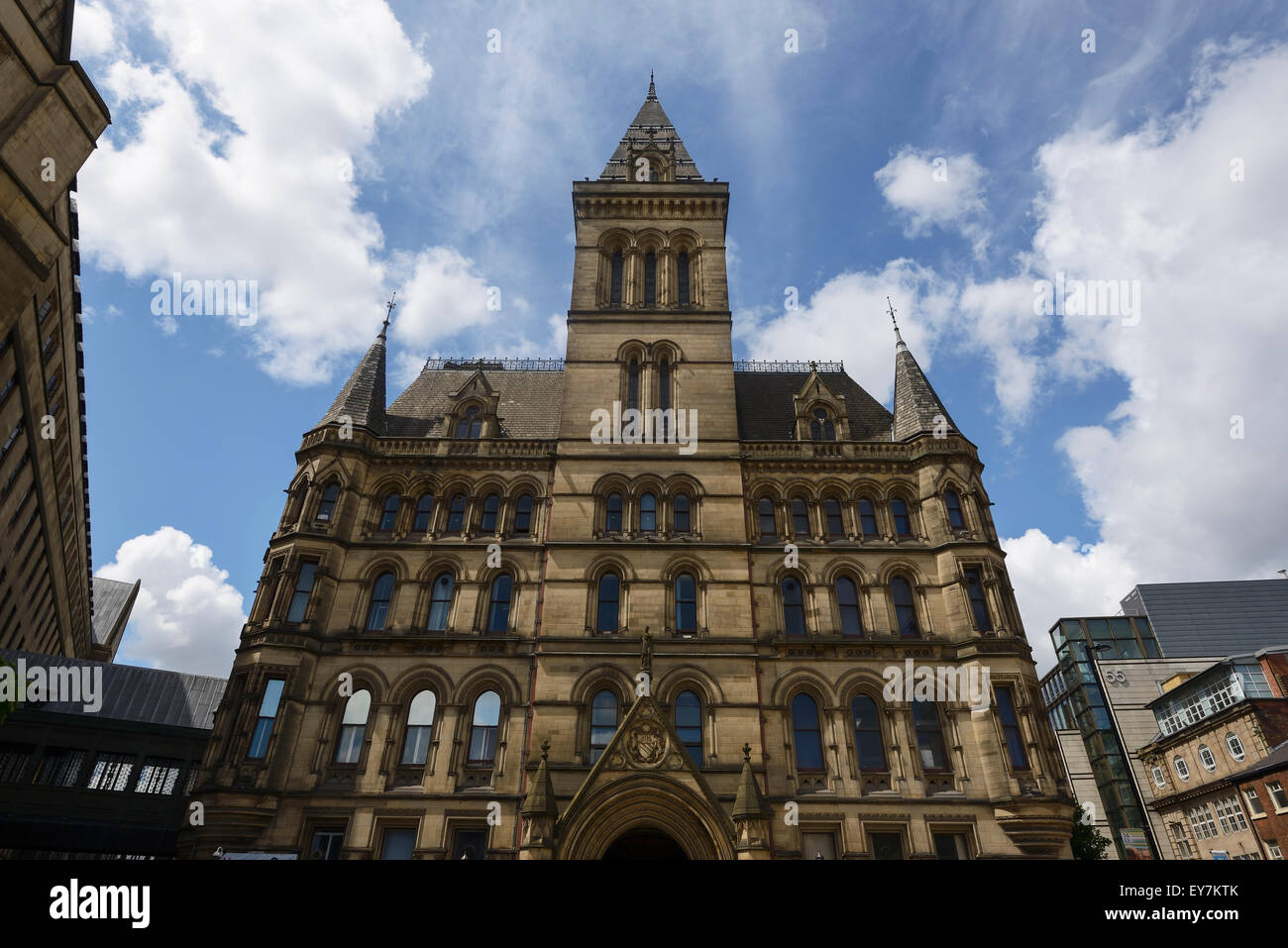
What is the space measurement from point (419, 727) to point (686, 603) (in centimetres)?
939

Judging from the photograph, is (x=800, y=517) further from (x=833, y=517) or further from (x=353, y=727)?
(x=353, y=727)

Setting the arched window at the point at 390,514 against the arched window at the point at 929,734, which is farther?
the arched window at the point at 390,514

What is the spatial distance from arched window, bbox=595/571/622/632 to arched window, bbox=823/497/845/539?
26.2 ft

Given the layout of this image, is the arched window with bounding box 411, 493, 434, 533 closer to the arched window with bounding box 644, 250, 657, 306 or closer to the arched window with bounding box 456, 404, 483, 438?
the arched window with bounding box 456, 404, 483, 438

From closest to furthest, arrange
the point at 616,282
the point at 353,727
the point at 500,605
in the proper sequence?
the point at 353,727, the point at 500,605, the point at 616,282

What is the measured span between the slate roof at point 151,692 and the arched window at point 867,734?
25.7 m

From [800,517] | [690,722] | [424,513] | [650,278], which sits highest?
[650,278]

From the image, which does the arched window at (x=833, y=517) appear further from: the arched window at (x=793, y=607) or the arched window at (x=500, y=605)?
the arched window at (x=500, y=605)

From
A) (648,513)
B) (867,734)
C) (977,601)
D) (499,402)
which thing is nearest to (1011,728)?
(977,601)

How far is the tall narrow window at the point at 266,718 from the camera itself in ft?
64.4

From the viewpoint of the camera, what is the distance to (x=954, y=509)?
24.3 metres

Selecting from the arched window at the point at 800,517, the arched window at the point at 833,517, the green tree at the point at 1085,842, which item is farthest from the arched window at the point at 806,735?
the green tree at the point at 1085,842
